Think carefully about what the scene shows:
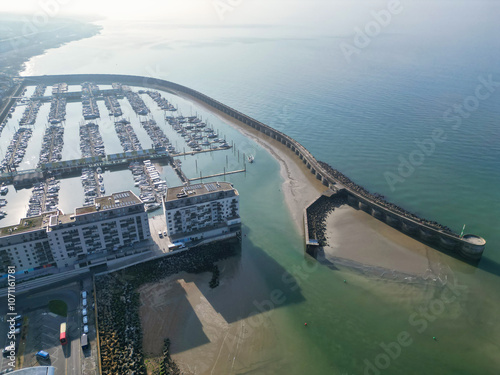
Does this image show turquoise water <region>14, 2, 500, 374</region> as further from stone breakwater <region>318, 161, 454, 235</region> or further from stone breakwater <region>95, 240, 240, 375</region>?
stone breakwater <region>95, 240, 240, 375</region>

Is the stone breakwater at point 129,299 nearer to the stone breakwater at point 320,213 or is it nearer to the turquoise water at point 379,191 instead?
the turquoise water at point 379,191

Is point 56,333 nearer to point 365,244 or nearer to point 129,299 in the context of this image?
point 129,299

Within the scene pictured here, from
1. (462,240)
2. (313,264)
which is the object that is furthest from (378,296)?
(462,240)

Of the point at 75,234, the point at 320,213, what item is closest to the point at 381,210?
the point at 320,213

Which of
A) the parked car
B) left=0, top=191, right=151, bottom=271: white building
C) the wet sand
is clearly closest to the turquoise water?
the wet sand

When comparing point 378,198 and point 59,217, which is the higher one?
point 59,217

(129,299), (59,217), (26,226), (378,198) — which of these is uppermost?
(59,217)
